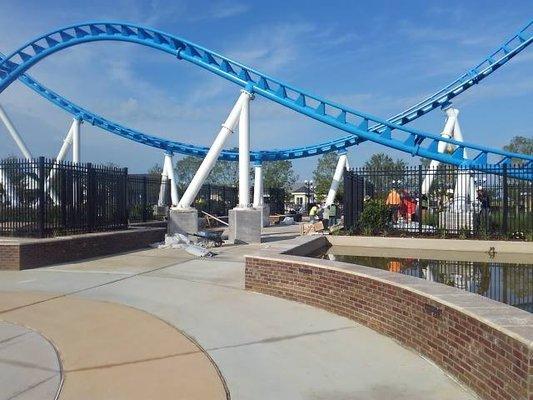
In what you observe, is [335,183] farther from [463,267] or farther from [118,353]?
[118,353]

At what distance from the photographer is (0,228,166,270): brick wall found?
1182cm

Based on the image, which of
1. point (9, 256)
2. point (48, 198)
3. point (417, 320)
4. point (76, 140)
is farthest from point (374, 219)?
point (76, 140)

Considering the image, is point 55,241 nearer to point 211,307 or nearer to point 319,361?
point 211,307

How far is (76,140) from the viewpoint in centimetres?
3300

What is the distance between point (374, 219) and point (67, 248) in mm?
8922

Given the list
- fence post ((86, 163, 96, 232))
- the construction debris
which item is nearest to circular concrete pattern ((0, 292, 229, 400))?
fence post ((86, 163, 96, 232))

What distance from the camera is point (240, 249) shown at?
53.7ft

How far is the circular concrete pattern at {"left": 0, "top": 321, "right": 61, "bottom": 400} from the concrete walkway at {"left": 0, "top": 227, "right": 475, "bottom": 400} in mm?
388

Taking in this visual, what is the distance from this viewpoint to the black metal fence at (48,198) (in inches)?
532

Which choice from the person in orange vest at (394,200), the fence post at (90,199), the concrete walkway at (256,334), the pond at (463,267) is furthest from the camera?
the person in orange vest at (394,200)

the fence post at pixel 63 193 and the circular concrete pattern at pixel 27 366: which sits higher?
the fence post at pixel 63 193

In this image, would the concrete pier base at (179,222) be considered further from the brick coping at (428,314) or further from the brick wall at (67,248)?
A: the brick coping at (428,314)

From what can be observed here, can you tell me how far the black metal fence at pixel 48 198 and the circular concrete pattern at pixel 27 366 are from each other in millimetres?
7290

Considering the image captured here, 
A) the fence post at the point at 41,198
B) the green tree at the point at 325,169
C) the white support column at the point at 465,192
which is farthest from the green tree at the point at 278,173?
the fence post at the point at 41,198
